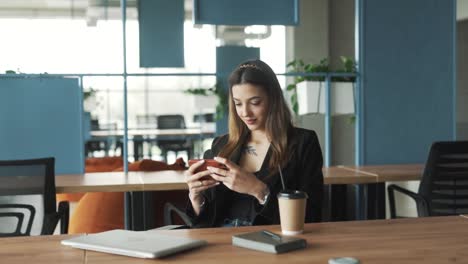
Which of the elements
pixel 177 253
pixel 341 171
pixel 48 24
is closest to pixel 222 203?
pixel 177 253

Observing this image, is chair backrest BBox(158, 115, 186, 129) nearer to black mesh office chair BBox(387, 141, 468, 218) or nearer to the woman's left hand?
black mesh office chair BBox(387, 141, 468, 218)

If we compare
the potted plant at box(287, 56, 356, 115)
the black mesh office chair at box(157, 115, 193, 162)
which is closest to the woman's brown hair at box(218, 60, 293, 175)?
the potted plant at box(287, 56, 356, 115)

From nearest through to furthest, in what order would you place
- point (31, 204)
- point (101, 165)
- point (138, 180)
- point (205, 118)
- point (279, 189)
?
point (279, 189) < point (31, 204) < point (138, 180) < point (101, 165) < point (205, 118)

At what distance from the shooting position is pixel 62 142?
12.8ft

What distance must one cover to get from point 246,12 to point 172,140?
233 inches

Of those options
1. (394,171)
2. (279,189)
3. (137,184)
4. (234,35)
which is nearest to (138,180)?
(137,184)

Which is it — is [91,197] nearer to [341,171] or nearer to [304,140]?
[341,171]

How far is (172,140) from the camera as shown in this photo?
9.85 m

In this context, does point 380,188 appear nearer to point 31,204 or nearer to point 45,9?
point 31,204

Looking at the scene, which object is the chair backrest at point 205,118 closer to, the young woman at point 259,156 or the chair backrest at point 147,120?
the chair backrest at point 147,120

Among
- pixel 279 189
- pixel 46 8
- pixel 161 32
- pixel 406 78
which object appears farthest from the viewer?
pixel 46 8

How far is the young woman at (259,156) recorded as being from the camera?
7.40 feet

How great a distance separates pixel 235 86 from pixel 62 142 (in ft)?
6.06

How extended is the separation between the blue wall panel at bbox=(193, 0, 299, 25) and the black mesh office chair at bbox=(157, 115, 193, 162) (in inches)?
219
